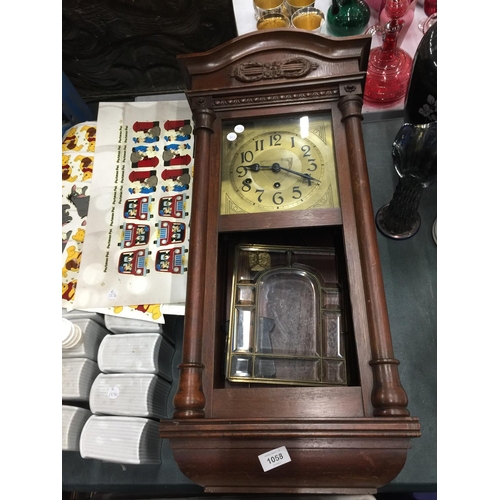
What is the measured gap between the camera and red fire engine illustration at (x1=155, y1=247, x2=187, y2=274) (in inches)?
34.7

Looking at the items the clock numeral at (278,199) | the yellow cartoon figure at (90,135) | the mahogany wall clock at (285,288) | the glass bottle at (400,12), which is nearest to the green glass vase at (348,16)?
the glass bottle at (400,12)

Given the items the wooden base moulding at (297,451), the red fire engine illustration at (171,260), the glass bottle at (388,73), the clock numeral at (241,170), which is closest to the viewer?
the wooden base moulding at (297,451)

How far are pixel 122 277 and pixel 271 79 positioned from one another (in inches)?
20.4

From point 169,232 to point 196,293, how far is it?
31cm

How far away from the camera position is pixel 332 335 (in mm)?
704

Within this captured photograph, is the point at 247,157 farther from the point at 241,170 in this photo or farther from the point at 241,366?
the point at 241,366

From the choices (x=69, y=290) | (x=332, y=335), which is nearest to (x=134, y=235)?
(x=69, y=290)

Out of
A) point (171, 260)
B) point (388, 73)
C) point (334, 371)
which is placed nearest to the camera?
point (334, 371)

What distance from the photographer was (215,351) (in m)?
0.66

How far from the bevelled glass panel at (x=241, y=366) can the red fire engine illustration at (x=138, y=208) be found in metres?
0.43

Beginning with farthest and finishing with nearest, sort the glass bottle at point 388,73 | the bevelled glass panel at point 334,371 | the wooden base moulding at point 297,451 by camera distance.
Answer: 1. the glass bottle at point 388,73
2. the bevelled glass panel at point 334,371
3. the wooden base moulding at point 297,451

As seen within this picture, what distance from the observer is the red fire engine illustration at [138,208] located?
3.17ft

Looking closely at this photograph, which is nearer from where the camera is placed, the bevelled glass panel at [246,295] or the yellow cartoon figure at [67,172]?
the bevelled glass panel at [246,295]

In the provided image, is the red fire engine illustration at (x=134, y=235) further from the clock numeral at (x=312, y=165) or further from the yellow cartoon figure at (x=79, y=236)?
the clock numeral at (x=312, y=165)
